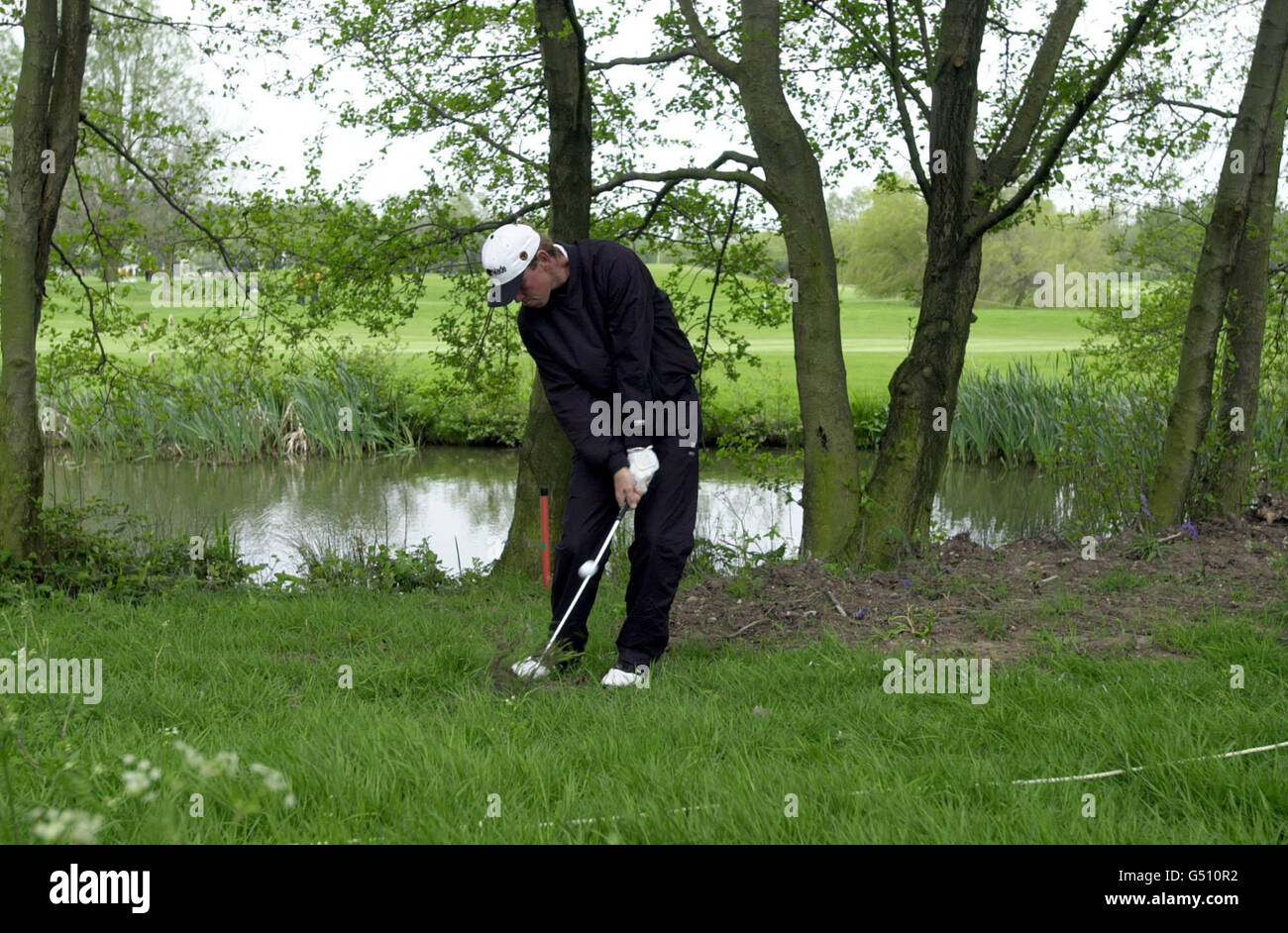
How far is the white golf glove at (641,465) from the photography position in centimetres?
499

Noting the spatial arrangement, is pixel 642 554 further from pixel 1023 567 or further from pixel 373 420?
pixel 373 420

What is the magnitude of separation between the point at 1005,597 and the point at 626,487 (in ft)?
7.42

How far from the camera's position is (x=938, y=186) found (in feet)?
25.0

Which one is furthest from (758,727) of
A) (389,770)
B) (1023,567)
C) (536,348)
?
(1023,567)

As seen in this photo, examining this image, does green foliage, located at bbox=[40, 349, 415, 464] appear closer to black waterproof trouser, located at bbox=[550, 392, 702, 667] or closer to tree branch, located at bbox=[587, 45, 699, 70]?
tree branch, located at bbox=[587, 45, 699, 70]

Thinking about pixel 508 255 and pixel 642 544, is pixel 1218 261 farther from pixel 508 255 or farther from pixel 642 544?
→ pixel 508 255

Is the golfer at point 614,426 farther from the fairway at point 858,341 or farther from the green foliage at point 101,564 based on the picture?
the fairway at point 858,341

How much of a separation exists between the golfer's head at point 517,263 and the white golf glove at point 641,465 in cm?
80

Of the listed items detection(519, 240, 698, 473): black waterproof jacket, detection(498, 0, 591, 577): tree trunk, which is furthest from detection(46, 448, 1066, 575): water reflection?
detection(519, 240, 698, 473): black waterproof jacket

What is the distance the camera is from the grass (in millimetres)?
3033

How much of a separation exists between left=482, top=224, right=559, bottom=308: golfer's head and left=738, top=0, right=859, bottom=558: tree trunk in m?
3.48

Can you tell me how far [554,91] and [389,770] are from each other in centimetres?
657

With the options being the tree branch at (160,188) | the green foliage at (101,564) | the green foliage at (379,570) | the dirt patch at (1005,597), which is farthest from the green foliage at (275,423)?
the dirt patch at (1005,597)

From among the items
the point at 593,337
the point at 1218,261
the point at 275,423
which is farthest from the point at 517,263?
the point at 275,423
